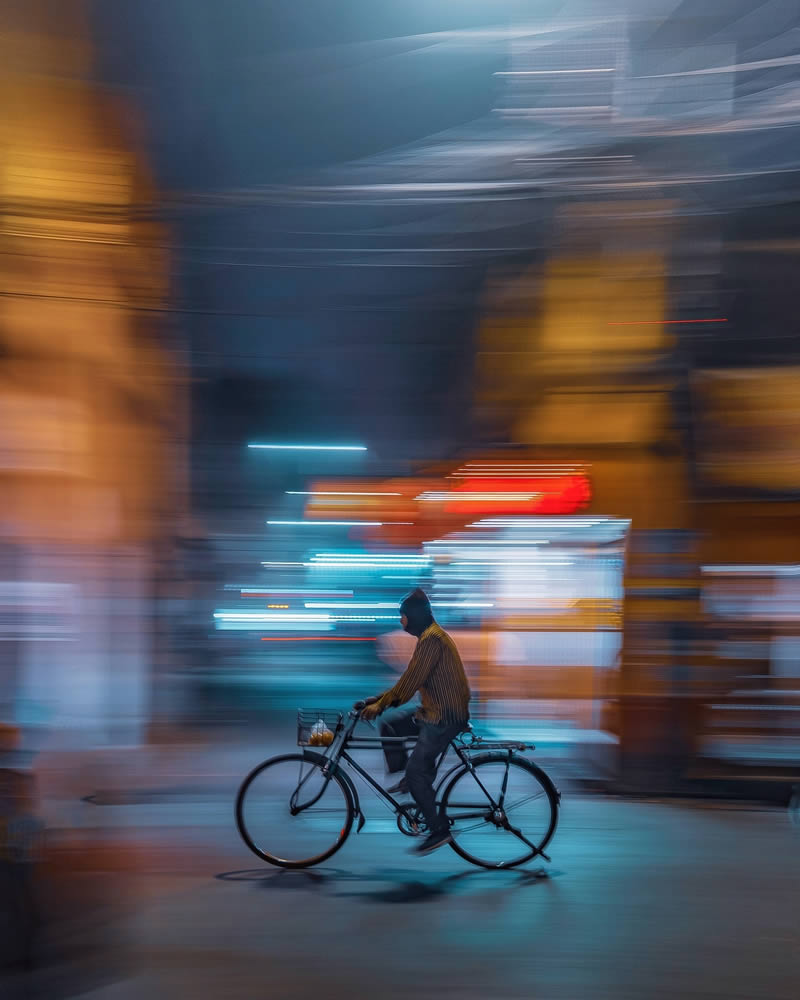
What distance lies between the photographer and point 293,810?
598cm

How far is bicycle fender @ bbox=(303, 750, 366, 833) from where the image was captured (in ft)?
19.2

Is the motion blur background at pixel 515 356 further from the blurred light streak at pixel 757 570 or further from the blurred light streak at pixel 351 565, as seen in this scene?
the blurred light streak at pixel 351 565

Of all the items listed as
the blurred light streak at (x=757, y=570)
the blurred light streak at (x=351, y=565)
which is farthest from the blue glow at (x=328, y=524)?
the blurred light streak at (x=757, y=570)

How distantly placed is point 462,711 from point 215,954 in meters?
2.03

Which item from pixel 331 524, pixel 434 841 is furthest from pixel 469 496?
pixel 434 841

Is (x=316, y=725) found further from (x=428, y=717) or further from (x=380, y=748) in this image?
(x=428, y=717)

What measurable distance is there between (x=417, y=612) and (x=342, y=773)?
3.54 ft

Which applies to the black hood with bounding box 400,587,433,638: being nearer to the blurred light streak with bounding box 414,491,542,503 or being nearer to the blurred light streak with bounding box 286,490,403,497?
the blurred light streak with bounding box 414,491,542,503

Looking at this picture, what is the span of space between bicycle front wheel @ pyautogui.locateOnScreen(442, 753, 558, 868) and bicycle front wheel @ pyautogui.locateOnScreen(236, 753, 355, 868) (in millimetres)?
680

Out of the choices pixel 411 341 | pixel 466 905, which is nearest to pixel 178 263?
pixel 411 341

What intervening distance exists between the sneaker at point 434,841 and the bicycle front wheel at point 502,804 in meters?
0.11

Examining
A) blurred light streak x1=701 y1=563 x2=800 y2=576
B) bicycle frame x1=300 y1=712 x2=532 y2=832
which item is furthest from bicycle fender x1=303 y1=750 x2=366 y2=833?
blurred light streak x1=701 y1=563 x2=800 y2=576

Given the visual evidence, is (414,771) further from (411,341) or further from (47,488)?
(411,341)

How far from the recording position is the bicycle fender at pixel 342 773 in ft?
19.2
